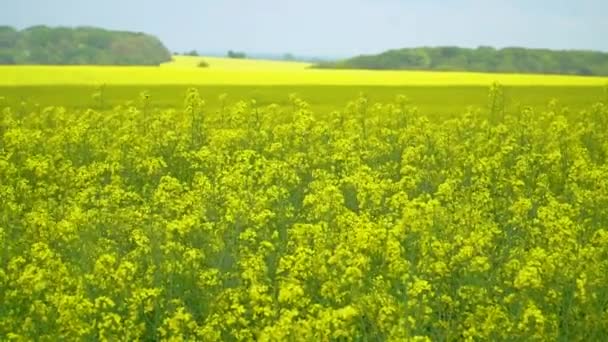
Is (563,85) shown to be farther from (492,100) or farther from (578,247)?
(578,247)

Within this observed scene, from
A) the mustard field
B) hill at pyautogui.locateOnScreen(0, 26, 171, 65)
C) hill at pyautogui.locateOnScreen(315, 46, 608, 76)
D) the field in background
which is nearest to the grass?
the field in background

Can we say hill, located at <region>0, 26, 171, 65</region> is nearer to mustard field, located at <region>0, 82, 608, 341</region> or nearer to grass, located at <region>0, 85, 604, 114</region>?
grass, located at <region>0, 85, 604, 114</region>

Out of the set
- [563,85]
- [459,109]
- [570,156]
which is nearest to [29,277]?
[570,156]

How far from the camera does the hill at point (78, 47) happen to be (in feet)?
256

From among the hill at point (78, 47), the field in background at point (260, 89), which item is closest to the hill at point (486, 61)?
the hill at point (78, 47)

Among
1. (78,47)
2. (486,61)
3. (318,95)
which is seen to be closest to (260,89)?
(318,95)

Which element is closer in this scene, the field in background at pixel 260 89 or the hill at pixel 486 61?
the field in background at pixel 260 89

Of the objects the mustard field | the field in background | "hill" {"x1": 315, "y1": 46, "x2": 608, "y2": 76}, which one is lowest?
"hill" {"x1": 315, "y1": 46, "x2": 608, "y2": 76}

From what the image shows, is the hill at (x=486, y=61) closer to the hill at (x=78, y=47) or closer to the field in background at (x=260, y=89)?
the hill at (x=78, y=47)

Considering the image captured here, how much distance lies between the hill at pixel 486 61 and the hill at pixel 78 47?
18.5 m

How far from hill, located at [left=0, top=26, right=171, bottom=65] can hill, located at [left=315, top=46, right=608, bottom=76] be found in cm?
1854

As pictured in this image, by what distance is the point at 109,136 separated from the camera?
1623 centimetres

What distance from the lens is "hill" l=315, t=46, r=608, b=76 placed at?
7769cm

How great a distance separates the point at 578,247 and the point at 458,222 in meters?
1.65
